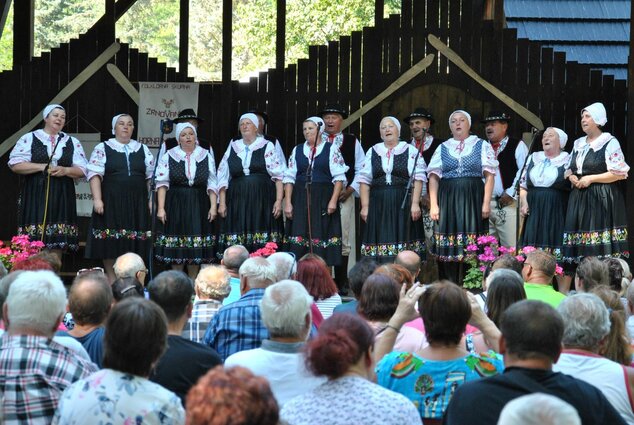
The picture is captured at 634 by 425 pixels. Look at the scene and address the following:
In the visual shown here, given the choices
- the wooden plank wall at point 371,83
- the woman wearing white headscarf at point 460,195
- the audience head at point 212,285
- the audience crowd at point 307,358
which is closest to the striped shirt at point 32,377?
the audience crowd at point 307,358

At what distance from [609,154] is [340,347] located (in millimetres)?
6817

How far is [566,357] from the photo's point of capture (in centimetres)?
404

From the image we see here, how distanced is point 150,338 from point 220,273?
2285 millimetres

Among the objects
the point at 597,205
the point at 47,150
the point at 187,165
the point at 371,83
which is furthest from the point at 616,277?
the point at 47,150

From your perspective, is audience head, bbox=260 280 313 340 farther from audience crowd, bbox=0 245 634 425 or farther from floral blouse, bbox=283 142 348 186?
floral blouse, bbox=283 142 348 186

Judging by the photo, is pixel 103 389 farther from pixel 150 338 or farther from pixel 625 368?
pixel 625 368

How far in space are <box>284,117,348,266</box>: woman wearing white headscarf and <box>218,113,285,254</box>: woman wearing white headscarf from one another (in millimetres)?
180

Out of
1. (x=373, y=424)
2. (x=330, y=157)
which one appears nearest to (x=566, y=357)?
(x=373, y=424)

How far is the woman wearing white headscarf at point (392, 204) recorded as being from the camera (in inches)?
397

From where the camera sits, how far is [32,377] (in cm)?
361

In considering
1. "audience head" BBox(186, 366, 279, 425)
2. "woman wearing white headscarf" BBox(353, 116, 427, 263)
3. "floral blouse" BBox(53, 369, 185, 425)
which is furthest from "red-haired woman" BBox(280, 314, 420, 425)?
"woman wearing white headscarf" BBox(353, 116, 427, 263)

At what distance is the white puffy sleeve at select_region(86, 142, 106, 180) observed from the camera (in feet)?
34.2

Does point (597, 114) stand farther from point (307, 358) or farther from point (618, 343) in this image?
point (307, 358)

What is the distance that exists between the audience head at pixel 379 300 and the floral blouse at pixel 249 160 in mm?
5856
